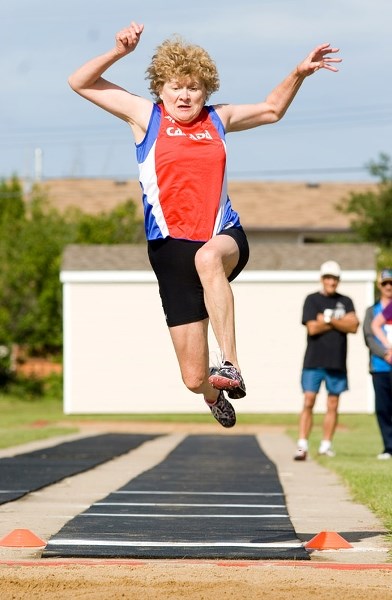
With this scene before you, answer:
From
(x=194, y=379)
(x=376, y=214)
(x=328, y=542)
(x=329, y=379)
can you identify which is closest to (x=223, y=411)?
(x=194, y=379)

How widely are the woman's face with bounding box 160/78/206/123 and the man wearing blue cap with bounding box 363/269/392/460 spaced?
26.1 feet

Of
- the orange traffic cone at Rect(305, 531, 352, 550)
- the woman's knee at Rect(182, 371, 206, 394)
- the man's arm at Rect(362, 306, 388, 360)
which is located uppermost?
the woman's knee at Rect(182, 371, 206, 394)

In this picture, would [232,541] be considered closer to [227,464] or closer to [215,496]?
[215,496]

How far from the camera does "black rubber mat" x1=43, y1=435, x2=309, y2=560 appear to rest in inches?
269

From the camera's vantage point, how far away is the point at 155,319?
100ft

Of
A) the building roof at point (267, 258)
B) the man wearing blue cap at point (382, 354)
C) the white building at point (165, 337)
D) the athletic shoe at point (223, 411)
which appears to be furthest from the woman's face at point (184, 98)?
the building roof at point (267, 258)

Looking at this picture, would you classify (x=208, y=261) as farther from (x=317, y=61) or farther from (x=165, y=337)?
(x=165, y=337)

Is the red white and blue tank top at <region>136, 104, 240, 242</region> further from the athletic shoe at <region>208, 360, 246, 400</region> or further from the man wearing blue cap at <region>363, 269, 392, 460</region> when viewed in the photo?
the man wearing blue cap at <region>363, 269, 392, 460</region>

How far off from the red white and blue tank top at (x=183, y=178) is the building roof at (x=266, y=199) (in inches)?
1561

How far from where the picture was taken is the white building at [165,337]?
98.7 ft

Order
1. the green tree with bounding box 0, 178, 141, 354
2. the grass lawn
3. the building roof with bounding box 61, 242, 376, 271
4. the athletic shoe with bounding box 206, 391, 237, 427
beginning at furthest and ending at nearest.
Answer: the green tree with bounding box 0, 178, 141, 354 → the building roof with bounding box 61, 242, 376, 271 → the grass lawn → the athletic shoe with bounding box 206, 391, 237, 427

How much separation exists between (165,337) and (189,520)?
72.0 ft

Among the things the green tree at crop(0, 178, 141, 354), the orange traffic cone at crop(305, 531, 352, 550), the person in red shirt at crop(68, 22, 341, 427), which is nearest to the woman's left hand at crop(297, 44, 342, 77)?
the person in red shirt at crop(68, 22, 341, 427)

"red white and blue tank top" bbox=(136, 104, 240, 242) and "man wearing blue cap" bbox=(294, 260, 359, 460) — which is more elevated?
"red white and blue tank top" bbox=(136, 104, 240, 242)
